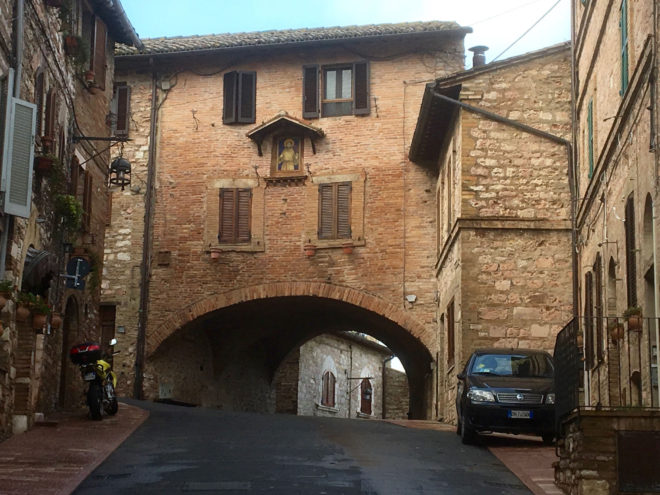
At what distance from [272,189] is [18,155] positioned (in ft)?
44.5

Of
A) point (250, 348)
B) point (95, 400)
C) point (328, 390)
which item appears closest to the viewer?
point (95, 400)

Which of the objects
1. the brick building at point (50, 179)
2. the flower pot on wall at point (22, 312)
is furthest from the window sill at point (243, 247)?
the flower pot on wall at point (22, 312)

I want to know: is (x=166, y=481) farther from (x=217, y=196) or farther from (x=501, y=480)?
(x=217, y=196)

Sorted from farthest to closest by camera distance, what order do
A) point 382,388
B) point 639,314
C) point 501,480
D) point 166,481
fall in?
point 382,388 → point 639,314 → point 501,480 → point 166,481

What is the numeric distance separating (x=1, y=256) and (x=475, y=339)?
33.5 ft

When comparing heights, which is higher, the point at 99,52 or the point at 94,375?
the point at 99,52

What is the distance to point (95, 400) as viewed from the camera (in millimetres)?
18312

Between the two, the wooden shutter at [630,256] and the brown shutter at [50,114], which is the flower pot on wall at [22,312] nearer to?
the brown shutter at [50,114]

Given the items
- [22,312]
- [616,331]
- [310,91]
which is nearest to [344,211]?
[310,91]

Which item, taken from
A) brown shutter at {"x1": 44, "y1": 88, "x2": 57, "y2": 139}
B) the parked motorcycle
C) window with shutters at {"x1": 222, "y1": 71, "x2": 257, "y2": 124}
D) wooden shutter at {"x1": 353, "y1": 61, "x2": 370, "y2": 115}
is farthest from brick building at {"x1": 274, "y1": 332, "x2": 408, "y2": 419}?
brown shutter at {"x1": 44, "y1": 88, "x2": 57, "y2": 139}

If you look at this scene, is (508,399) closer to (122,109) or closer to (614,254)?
(614,254)

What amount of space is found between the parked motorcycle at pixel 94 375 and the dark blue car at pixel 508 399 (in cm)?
567

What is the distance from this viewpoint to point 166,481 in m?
11.8

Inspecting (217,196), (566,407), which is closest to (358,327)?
(217,196)
